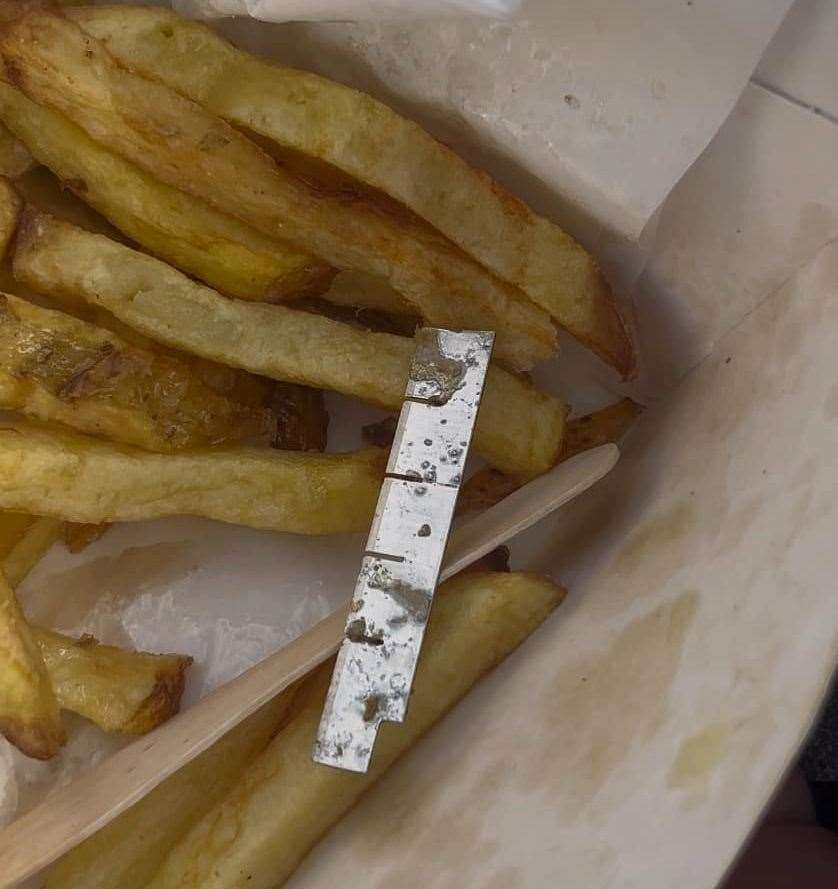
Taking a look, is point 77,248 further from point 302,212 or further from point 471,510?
point 471,510

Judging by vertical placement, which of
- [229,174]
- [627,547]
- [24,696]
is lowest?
[24,696]

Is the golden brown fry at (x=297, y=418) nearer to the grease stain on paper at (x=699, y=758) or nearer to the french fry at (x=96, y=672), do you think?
the french fry at (x=96, y=672)

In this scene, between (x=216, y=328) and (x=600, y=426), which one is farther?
(x=600, y=426)

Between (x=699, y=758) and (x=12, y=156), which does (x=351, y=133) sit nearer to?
(x=12, y=156)

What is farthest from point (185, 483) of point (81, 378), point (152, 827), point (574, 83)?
point (574, 83)

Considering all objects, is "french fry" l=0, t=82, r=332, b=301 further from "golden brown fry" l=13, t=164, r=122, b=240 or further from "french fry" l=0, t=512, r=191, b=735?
"french fry" l=0, t=512, r=191, b=735

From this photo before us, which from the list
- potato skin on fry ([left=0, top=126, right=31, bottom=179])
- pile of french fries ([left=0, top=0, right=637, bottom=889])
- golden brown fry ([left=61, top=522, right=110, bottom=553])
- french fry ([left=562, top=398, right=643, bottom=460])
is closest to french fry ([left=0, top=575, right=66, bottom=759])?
pile of french fries ([left=0, top=0, right=637, bottom=889])
